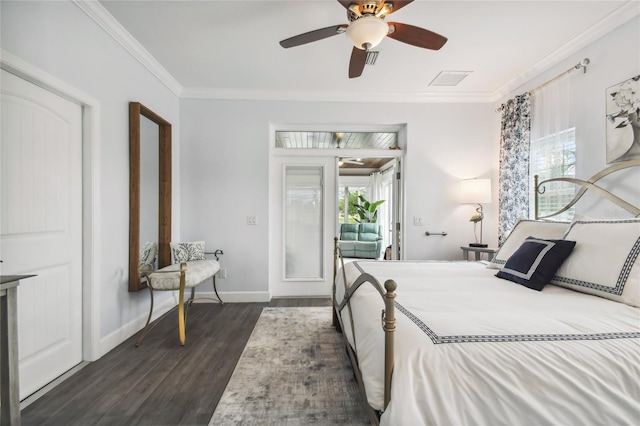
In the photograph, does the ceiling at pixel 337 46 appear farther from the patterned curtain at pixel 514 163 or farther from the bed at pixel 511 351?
the bed at pixel 511 351

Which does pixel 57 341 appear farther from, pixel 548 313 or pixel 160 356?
pixel 548 313

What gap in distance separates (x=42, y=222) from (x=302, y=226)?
2.64 metres

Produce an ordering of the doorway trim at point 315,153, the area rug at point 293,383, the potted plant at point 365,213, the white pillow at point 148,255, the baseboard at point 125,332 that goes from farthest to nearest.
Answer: the potted plant at point 365,213 < the doorway trim at point 315,153 < the white pillow at point 148,255 < the baseboard at point 125,332 < the area rug at point 293,383

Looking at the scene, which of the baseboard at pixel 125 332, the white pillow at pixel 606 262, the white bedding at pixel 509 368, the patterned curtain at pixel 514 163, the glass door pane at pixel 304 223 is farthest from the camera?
the glass door pane at pixel 304 223

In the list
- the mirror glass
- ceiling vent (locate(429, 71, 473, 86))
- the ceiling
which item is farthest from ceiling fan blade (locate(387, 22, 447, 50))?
the mirror glass

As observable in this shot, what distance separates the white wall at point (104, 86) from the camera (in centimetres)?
172

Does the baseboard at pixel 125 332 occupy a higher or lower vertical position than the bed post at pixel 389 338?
lower

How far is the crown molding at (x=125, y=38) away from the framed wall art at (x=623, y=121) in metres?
4.07

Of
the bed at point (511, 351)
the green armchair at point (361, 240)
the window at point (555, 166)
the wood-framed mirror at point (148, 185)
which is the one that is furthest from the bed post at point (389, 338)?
the green armchair at point (361, 240)

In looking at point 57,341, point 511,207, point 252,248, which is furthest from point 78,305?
point 511,207

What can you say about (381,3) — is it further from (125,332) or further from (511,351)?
(125,332)

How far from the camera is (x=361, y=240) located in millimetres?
7328

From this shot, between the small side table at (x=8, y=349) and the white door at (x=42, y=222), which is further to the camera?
the white door at (x=42, y=222)

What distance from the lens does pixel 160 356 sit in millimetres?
2285
